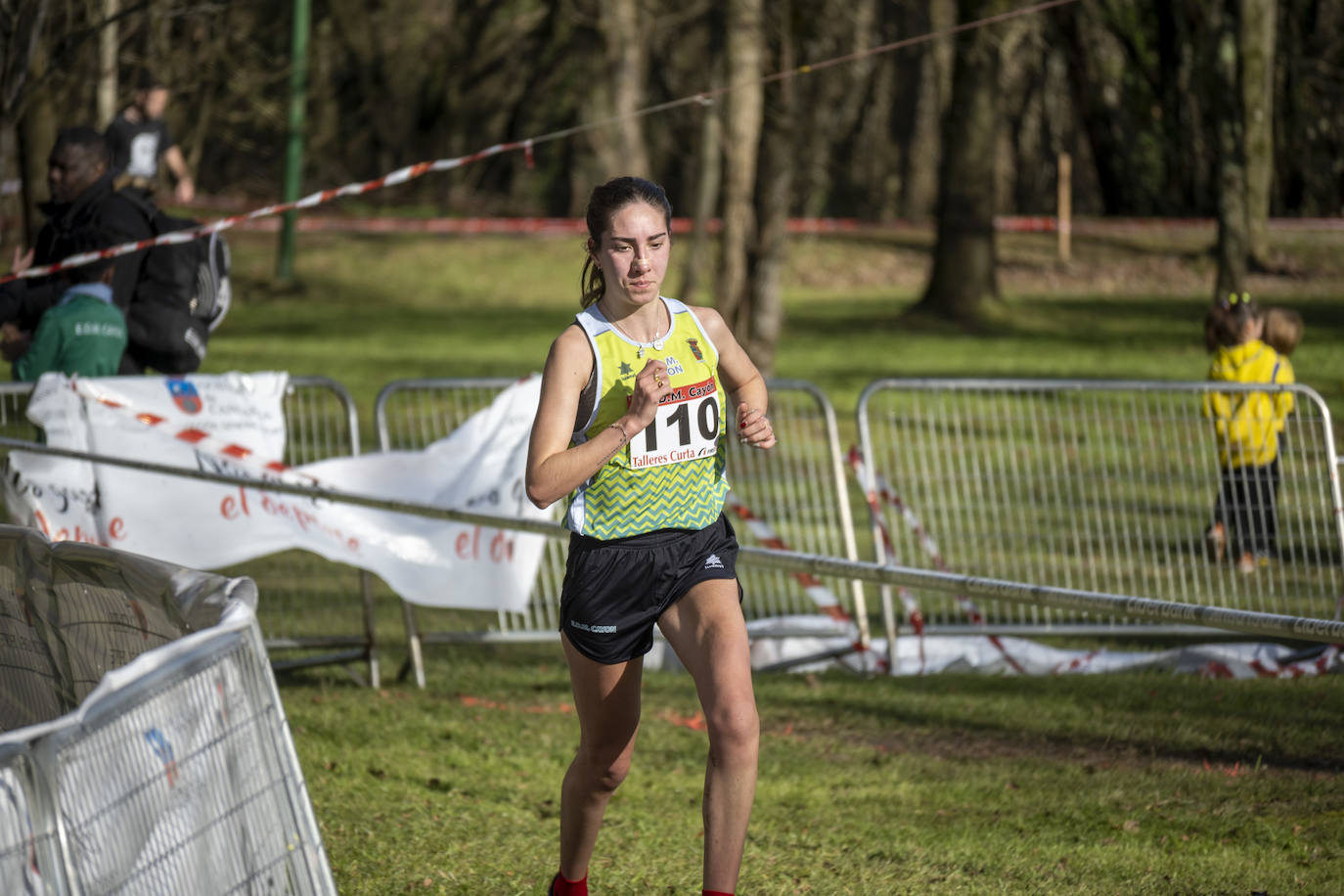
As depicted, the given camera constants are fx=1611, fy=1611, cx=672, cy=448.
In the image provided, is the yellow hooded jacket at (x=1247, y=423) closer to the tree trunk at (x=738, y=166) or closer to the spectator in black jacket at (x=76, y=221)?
the spectator in black jacket at (x=76, y=221)

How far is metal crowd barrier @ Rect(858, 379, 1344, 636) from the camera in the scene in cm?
768

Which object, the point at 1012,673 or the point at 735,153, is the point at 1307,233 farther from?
the point at 1012,673

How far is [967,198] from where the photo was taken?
25359 mm

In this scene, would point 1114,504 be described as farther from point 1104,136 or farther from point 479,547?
point 1104,136

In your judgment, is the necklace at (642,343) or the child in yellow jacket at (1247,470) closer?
the necklace at (642,343)

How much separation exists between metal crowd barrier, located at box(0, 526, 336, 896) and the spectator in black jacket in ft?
15.7

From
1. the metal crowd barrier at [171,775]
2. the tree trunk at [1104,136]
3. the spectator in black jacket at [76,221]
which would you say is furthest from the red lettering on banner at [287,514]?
the tree trunk at [1104,136]

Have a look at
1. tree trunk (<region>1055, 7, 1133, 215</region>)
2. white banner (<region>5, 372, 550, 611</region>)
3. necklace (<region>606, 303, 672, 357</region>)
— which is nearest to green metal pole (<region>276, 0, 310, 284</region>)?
tree trunk (<region>1055, 7, 1133, 215</region>)

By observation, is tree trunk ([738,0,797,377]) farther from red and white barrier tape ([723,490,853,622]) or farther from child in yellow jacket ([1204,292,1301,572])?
red and white barrier tape ([723,490,853,622])

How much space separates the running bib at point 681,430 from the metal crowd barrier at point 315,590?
3640 millimetres

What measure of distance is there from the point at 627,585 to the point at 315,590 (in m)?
5.00

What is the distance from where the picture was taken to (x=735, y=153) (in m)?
15.2

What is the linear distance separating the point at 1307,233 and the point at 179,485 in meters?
30.4

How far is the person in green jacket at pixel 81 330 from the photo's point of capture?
7586 millimetres
